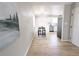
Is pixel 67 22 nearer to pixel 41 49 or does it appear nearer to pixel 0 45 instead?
pixel 41 49

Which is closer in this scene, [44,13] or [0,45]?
[0,45]

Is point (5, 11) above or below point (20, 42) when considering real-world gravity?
above

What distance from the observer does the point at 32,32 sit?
3408 millimetres

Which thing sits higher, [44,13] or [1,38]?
[44,13]

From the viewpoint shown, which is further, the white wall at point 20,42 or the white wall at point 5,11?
the white wall at point 20,42

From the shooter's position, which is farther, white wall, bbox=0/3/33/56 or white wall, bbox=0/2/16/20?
white wall, bbox=0/3/33/56

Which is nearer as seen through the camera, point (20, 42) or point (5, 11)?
point (5, 11)

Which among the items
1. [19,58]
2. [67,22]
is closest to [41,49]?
[19,58]

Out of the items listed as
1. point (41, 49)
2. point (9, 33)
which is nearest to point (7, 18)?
point (9, 33)

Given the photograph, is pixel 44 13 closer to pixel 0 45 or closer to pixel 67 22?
pixel 0 45

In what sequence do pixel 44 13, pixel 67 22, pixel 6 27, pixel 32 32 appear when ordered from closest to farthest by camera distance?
1. pixel 6 27
2. pixel 44 13
3. pixel 32 32
4. pixel 67 22

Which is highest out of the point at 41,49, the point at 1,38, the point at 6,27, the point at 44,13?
the point at 44,13

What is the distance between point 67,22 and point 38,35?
4.42ft

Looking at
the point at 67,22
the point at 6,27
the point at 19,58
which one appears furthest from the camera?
the point at 67,22
